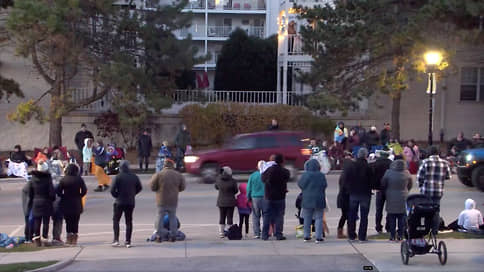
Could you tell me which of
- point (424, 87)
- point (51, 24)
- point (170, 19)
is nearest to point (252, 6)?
point (424, 87)

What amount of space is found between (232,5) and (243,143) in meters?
33.9

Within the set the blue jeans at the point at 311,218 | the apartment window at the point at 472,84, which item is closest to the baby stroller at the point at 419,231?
the blue jeans at the point at 311,218

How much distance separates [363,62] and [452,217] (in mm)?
14812

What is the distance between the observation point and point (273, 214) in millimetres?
12422

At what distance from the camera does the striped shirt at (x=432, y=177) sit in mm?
10938

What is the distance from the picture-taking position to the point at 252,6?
2128 inches

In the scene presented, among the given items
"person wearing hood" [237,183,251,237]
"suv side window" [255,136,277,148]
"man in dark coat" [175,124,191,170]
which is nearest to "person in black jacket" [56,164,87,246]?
"person wearing hood" [237,183,251,237]

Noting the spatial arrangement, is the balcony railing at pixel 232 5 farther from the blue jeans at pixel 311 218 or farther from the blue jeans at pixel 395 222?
the blue jeans at pixel 395 222

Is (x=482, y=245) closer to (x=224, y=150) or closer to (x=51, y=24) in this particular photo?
(x=224, y=150)

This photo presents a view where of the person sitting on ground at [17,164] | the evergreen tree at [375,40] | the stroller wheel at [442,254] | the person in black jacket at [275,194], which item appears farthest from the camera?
the evergreen tree at [375,40]

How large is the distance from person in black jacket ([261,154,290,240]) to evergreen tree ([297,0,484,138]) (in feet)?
52.8

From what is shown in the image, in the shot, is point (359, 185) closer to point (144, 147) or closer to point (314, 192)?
point (314, 192)

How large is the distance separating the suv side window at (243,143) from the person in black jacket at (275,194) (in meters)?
9.36

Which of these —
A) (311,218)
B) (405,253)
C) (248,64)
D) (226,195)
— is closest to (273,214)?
(311,218)
